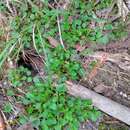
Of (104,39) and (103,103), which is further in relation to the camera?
(104,39)

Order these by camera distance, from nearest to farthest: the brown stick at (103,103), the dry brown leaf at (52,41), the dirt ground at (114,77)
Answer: the brown stick at (103,103) < the dirt ground at (114,77) < the dry brown leaf at (52,41)

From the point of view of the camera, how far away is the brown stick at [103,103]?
251 centimetres

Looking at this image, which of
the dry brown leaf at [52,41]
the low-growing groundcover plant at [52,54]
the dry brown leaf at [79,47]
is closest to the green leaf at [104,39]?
the low-growing groundcover plant at [52,54]

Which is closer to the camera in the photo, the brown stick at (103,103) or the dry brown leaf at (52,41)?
the brown stick at (103,103)

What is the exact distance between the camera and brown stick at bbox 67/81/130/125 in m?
2.51

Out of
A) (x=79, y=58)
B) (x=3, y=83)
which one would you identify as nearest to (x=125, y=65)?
(x=79, y=58)

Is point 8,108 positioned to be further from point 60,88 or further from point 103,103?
point 103,103

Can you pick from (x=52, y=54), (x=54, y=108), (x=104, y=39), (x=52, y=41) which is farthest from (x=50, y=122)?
(x=104, y=39)

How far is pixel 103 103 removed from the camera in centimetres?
255

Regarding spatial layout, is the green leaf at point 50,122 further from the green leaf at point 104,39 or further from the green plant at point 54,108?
the green leaf at point 104,39

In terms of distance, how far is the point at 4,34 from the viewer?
2.79 m

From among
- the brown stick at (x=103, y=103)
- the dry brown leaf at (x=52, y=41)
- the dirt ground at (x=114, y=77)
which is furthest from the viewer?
the dry brown leaf at (x=52, y=41)

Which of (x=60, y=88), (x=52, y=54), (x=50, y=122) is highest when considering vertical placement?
(x=52, y=54)

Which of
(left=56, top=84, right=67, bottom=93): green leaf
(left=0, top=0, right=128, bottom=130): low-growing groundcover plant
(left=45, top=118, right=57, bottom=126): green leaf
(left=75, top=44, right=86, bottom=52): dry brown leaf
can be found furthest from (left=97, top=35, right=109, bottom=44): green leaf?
(left=45, top=118, right=57, bottom=126): green leaf
